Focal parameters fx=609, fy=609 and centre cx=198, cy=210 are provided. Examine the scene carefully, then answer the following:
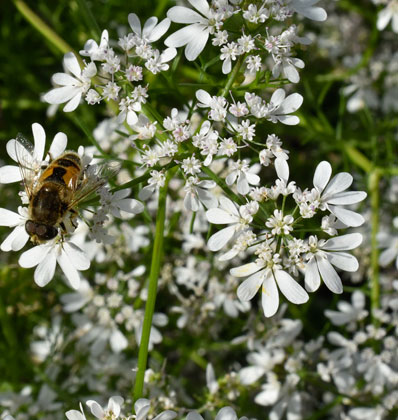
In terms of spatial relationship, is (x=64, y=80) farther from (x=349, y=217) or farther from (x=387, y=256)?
(x=387, y=256)

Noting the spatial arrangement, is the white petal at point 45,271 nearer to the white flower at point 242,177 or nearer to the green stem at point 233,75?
the white flower at point 242,177

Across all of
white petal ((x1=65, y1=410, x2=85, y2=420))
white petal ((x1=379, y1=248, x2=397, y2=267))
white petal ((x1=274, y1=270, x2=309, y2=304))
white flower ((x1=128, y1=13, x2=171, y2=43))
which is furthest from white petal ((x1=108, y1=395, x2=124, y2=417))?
white petal ((x1=379, y1=248, x2=397, y2=267))

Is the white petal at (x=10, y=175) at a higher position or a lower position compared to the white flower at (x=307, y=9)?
higher

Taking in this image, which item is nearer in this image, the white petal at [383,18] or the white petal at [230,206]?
the white petal at [230,206]

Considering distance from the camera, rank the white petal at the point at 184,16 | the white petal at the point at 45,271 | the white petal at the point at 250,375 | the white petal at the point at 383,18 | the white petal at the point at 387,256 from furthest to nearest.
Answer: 1. the white petal at the point at 383,18
2. the white petal at the point at 387,256
3. the white petal at the point at 250,375
4. the white petal at the point at 184,16
5. the white petal at the point at 45,271

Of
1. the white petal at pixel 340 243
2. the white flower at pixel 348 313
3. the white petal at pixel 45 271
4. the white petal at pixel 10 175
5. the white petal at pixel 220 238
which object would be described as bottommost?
the white flower at pixel 348 313

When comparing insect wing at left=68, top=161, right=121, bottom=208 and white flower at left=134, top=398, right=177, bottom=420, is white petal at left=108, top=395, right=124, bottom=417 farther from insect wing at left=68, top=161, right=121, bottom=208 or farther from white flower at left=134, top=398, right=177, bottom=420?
insect wing at left=68, top=161, right=121, bottom=208

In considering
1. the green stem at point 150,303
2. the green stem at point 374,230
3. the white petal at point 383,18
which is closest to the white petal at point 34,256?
the green stem at point 150,303
